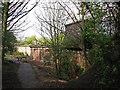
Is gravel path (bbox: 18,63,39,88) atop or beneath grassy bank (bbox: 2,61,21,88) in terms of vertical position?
beneath

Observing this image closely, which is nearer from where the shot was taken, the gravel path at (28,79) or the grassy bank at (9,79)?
the grassy bank at (9,79)

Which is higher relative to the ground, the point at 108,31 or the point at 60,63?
the point at 108,31

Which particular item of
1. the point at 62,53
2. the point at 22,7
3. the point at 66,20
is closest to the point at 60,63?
the point at 62,53

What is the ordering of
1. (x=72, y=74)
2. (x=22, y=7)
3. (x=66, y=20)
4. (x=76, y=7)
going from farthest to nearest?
(x=66, y=20), (x=72, y=74), (x=76, y=7), (x=22, y=7)

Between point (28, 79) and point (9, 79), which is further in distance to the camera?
point (28, 79)

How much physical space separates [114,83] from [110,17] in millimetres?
2118

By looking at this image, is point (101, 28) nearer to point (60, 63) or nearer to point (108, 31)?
point (108, 31)

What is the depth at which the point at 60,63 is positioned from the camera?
690 inches

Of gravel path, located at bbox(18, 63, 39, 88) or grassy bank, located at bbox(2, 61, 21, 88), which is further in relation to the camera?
gravel path, located at bbox(18, 63, 39, 88)

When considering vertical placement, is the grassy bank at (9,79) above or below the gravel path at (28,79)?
above

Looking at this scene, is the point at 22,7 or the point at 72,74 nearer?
the point at 22,7

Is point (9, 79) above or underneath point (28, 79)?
above

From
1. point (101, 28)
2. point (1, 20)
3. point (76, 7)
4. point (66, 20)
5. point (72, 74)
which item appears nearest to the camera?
point (101, 28)

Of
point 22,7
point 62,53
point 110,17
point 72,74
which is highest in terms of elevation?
point 22,7
